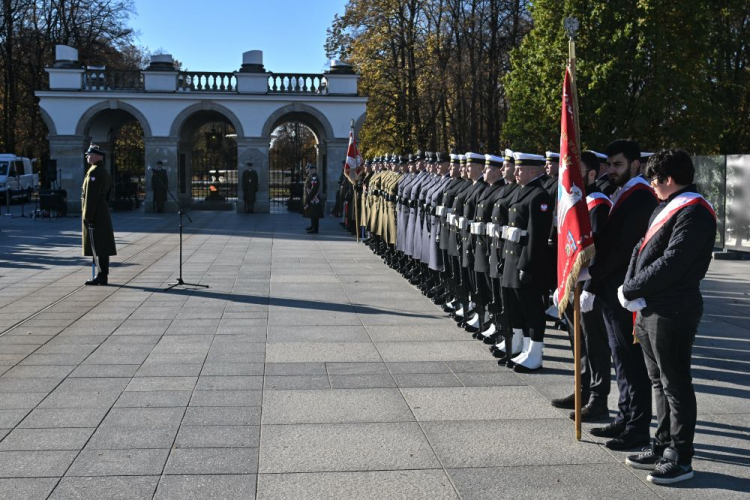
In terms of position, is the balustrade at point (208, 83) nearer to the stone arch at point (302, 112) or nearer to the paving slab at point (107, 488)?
the stone arch at point (302, 112)

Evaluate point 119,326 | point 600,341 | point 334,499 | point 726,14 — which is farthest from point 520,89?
point 334,499

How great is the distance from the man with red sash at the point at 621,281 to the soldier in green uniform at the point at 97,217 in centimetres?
926

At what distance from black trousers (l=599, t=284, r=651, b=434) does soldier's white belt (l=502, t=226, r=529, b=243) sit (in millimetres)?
1826

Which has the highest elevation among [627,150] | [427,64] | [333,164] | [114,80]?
[427,64]

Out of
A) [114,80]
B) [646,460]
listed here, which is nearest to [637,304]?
[646,460]

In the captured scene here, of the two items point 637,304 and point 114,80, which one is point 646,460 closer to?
point 637,304

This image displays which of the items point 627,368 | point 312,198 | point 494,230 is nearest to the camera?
point 627,368

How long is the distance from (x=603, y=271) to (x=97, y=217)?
959cm

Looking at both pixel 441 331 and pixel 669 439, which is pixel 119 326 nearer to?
pixel 441 331

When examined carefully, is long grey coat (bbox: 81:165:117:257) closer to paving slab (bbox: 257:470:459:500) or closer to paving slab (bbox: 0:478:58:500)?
paving slab (bbox: 0:478:58:500)

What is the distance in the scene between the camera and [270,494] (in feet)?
16.4

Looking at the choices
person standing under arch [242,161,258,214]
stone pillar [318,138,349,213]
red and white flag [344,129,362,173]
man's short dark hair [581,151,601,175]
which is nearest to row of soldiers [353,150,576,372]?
man's short dark hair [581,151,601,175]

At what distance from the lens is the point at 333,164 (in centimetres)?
3694

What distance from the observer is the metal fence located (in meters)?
19.4
